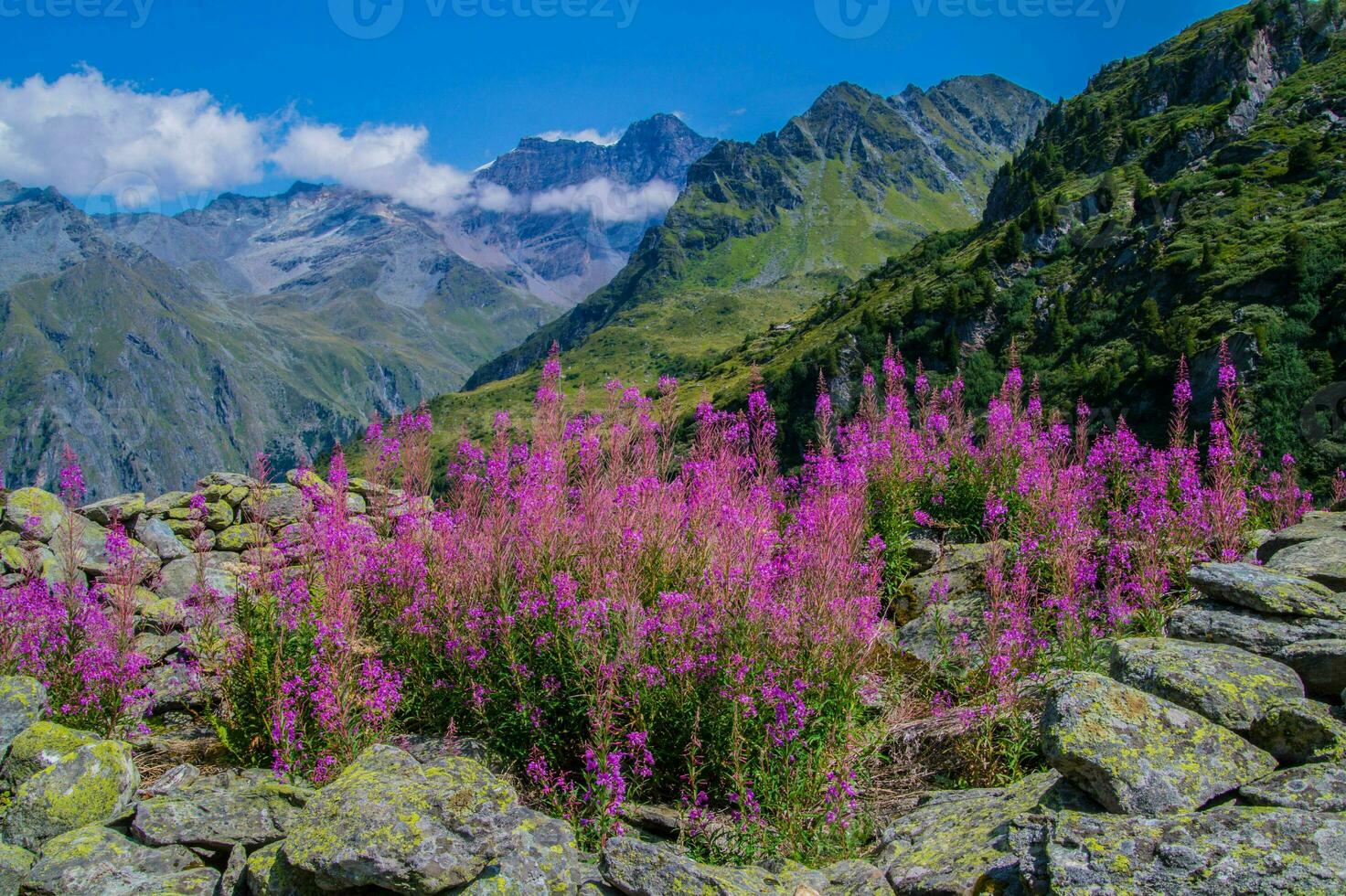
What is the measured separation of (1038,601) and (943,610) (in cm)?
100

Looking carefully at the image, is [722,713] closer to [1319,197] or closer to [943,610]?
[943,610]

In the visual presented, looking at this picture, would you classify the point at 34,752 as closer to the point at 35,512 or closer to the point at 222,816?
the point at 222,816

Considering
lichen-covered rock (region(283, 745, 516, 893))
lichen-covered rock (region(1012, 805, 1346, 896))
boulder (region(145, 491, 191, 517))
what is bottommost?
lichen-covered rock (region(283, 745, 516, 893))

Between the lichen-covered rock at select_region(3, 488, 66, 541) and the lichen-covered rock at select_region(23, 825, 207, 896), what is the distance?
25.9 ft

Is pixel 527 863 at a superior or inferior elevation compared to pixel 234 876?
superior

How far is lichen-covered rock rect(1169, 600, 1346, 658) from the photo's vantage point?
5551mm

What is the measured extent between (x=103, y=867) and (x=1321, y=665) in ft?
26.8

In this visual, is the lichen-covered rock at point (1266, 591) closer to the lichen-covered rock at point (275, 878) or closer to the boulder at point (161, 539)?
the lichen-covered rock at point (275, 878)

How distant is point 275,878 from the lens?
4.11 meters

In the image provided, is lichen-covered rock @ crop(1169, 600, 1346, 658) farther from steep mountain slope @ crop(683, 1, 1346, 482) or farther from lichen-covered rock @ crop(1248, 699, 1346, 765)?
steep mountain slope @ crop(683, 1, 1346, 482)

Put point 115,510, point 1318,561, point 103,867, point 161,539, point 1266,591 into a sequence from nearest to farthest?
point 103,867
point 1266,591
point 1318,561
point 161,539
point 115,510

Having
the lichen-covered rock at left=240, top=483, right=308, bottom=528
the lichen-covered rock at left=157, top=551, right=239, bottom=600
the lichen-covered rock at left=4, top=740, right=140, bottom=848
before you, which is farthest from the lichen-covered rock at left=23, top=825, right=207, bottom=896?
the lichen-covered rock at left=240, top=483, right=308, bottom=528

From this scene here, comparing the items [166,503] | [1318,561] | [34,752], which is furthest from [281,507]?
[1318,561]

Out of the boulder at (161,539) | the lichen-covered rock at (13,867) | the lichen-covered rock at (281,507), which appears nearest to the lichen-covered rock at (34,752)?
the lichen-covered rock at (13,867)
